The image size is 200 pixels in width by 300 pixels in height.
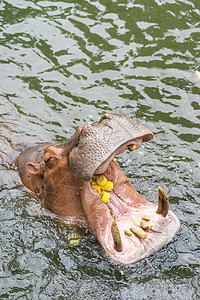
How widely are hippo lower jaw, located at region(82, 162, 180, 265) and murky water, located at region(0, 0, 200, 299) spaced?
44 cm

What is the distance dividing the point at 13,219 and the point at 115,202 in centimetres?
137

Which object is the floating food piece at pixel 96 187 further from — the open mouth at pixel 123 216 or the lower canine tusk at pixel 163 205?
the lower canine tusk at pixel 163 205

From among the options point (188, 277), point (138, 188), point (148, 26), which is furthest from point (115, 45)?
point (188, 277)

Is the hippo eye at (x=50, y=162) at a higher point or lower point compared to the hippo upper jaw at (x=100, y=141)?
lower

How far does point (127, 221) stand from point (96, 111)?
304 centimetres

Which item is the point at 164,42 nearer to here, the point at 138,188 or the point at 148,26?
the point at 148,26

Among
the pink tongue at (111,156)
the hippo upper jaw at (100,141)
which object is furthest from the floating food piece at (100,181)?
the hippo upper jaw at (100,141)

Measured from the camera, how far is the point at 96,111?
8023 millimetres

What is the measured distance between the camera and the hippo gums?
193 inches

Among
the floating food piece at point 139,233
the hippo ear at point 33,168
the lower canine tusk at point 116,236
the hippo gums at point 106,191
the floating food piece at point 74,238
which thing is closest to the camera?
the lower canine tusk at point 116,236

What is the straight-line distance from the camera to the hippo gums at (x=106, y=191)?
4906 millimetres

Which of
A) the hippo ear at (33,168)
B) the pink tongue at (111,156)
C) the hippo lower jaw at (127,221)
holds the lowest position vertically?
the hippo ear at (33,168)

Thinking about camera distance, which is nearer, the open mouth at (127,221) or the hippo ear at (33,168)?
the open mouth at (127,221)

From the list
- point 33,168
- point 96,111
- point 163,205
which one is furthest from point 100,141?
point 96,111
